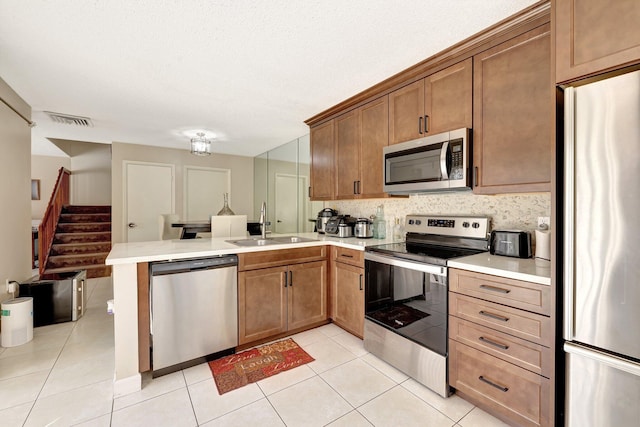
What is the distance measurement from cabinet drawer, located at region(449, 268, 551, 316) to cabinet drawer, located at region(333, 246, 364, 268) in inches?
33.2

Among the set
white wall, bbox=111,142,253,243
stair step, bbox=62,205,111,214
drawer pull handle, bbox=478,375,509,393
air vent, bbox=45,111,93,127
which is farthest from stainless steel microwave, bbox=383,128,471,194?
stair step, bbox=62,205,111,214

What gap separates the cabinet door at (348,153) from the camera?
2.84 m

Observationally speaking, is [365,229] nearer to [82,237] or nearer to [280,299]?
[280,299]

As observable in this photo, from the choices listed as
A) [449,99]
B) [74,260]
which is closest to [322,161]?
[449,99]

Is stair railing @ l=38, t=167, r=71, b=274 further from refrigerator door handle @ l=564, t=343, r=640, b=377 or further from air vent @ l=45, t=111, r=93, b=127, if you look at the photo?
refrigerator door handle @ l=564, t=343, r=640, b=377

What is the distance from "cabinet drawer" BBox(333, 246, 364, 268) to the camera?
8.01 feet

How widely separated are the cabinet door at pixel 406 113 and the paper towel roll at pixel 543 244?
1.06m

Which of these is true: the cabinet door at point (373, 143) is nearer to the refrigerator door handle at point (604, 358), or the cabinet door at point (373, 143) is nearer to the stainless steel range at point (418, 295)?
the stainless steel range at point (418, 295)

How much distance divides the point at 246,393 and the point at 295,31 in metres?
2.35

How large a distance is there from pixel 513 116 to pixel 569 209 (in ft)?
2.57

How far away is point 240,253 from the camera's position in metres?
2.31

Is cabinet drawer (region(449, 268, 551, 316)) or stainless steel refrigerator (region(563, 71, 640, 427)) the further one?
cabinet drawer (region(449, 268, 551, 316))

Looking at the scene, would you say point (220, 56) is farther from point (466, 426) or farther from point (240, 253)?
point (466, 426)

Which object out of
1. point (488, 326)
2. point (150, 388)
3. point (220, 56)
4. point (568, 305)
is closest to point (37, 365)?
point (150, 388)
